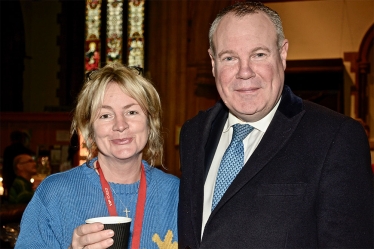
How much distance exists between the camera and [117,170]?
2.14 metres

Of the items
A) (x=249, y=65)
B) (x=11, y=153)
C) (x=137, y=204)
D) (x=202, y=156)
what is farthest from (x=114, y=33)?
(x=249, y=65)

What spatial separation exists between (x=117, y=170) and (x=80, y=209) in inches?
9.4

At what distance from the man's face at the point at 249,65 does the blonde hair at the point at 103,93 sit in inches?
16.6

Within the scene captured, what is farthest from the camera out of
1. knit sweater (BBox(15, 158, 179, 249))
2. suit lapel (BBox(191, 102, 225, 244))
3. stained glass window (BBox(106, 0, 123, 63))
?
stained glass window (BBox(106, 0, 123, 63))

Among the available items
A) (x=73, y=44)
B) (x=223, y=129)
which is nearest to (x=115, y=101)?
(x=223, y=129)

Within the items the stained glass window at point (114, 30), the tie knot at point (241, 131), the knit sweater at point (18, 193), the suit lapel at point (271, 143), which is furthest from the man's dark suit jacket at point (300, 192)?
the stained glass window at point (114, 30)

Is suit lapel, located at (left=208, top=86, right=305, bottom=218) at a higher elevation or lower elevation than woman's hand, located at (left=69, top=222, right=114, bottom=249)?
higher

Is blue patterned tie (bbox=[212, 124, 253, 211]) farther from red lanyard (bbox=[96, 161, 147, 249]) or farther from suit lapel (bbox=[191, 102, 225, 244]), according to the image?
red lanyard (bbox=[96, 161, 147, 249])

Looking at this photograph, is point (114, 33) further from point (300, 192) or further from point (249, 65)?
point (300, 192)

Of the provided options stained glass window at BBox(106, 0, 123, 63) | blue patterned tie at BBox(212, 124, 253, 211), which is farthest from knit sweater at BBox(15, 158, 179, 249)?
stained glass window at BBox(106, 0, 123, 63)

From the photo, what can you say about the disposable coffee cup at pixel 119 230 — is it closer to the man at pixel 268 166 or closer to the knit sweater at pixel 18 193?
the man at pixel 268 166

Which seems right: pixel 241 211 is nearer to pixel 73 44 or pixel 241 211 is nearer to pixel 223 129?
pixel 223 129

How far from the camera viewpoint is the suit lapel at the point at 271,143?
1688 mm

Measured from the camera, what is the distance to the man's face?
1767 millimetres
